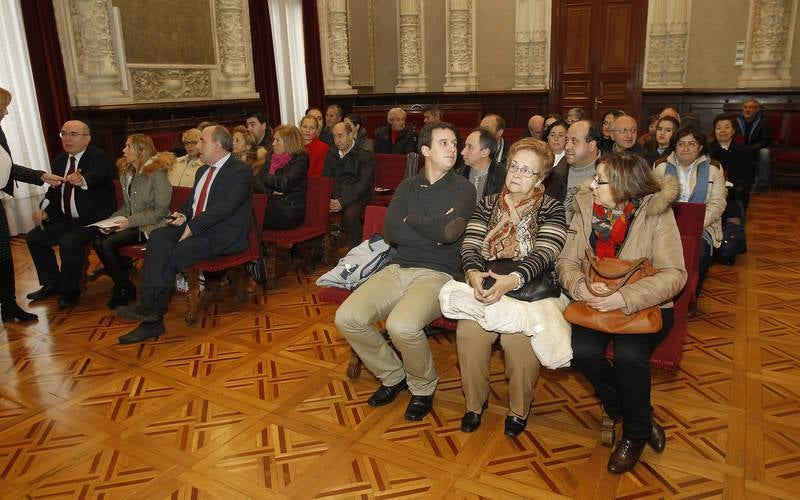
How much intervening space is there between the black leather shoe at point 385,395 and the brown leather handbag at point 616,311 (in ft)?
3.56

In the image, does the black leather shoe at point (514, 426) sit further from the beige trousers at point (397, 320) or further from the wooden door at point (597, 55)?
the wooden door at point (597, 55)

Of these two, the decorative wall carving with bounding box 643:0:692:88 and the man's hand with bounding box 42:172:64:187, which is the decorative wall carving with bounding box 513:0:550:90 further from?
the man's hand with bounding box 42:172:64:187

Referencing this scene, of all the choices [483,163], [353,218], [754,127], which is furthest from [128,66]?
[754,127]

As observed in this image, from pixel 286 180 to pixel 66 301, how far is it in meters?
2.02

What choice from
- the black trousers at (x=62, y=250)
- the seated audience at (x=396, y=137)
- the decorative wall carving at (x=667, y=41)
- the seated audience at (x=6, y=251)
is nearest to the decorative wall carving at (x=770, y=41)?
the decorative wall carving at (x=667, y=41)

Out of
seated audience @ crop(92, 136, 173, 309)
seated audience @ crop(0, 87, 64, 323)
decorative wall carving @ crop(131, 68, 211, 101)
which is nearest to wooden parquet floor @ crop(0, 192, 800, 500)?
seated audience @ crop(0, 87, 64, 323)

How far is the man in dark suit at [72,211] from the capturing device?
4828 mm

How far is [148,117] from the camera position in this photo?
839 cm

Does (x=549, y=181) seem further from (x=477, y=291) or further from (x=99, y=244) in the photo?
(x=99, y=244)

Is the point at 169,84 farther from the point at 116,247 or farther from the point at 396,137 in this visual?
the point at 116,247

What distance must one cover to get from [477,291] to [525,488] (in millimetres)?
863

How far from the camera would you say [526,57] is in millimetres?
11531

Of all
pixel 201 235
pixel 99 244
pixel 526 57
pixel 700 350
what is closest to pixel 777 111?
pixel 526 57

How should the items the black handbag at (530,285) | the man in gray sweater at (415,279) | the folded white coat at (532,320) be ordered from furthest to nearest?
the man in gray sweater at (415,279) < the black handbag at (530,285) < the folded white coat at (532,320)
